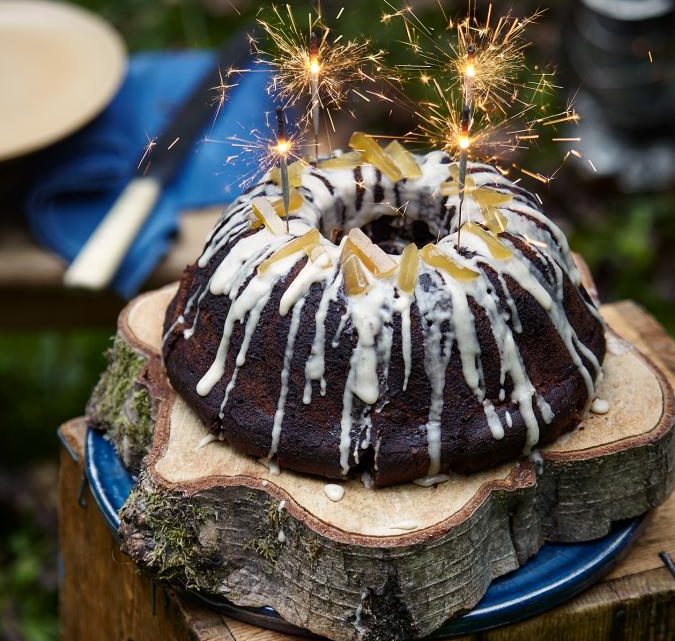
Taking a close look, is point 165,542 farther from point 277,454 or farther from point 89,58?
point 89,58

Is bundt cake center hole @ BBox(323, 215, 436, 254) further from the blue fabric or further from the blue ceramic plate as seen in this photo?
the blue fabric

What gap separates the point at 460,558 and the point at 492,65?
33.9 inches

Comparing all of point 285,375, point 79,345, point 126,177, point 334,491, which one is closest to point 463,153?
point 285,375

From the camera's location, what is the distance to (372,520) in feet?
6.61

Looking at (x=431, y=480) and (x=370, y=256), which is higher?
(x=370, y=256)

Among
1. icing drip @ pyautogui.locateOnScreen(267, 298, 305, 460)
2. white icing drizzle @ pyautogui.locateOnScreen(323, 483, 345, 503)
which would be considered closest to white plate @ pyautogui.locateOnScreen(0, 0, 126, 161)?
icing drip @ pyautogui.locateOnScreen(267, 298, 305, 460)

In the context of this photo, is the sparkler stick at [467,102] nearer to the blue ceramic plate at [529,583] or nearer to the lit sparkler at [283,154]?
the lit sparkler at [283,154]

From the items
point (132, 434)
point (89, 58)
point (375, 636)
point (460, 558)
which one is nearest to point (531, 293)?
point (460, 558)

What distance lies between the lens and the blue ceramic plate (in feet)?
6.91

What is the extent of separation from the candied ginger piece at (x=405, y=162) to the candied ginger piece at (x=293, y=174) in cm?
18

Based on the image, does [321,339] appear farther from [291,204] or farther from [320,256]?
[291,204]

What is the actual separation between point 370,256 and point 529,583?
66 cm

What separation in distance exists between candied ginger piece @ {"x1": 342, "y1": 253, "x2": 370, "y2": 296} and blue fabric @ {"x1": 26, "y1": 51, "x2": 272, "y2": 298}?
4.15 feet

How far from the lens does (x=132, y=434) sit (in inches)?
91.9
